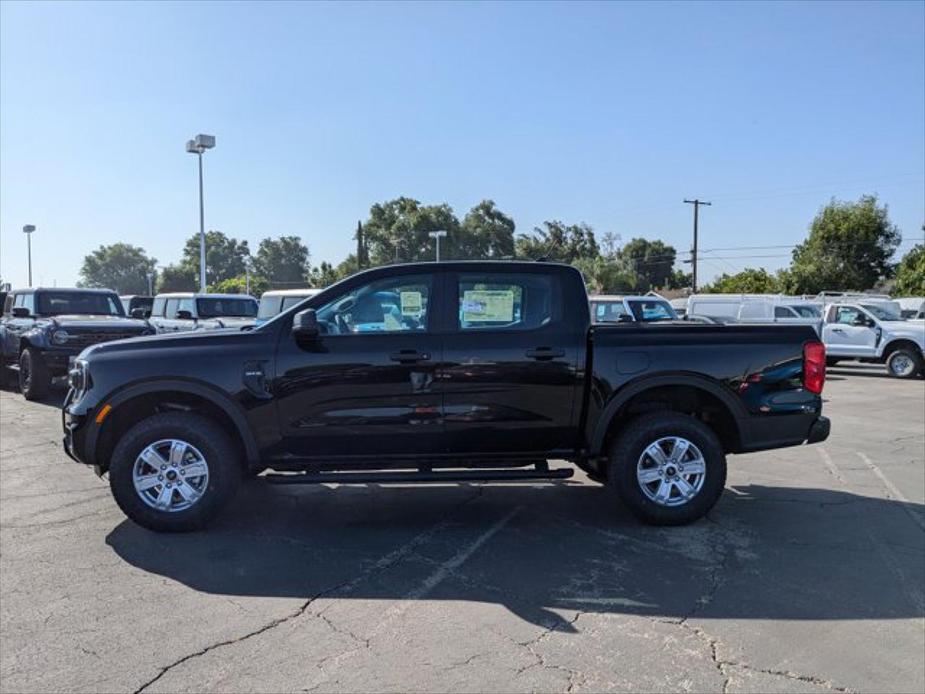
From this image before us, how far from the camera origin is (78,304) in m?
14.0

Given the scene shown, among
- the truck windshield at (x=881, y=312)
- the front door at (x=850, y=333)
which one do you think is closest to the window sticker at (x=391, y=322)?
the front door at (x=850, y=333)

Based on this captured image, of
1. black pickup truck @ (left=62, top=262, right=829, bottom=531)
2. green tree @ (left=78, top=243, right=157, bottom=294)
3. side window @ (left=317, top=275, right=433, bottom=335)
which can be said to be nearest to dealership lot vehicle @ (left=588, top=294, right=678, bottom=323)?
black pickup truck @ (left=62, top=262, right=829, bottom=531)

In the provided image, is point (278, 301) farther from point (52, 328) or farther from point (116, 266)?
point (116, 266)

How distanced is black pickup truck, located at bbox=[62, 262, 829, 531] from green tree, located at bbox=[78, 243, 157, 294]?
13088 cm

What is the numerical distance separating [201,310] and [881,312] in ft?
58.7

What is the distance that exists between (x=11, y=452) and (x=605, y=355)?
6.83 m

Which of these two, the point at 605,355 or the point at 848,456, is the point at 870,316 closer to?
the point at 848,456

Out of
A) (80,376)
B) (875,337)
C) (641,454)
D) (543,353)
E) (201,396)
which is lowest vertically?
(641,454)

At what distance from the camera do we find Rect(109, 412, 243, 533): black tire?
211 inches

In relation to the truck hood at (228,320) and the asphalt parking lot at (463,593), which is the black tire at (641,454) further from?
the truck hood at (228,320)

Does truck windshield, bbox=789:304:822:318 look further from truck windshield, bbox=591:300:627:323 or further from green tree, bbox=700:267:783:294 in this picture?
green tree, bbox=700:267:783:294

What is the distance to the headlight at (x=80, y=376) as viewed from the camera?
217 inches

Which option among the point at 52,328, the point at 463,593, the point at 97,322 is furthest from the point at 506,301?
the point at 52,328

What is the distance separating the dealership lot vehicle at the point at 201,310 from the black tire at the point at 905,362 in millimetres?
15860
